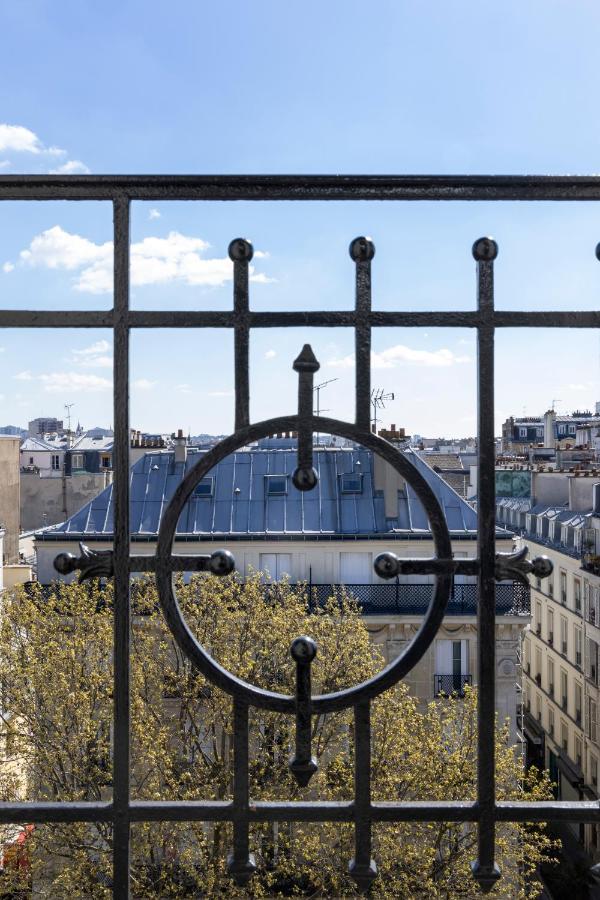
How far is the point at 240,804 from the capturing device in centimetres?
205

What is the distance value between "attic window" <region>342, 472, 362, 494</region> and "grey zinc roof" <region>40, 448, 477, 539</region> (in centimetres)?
12

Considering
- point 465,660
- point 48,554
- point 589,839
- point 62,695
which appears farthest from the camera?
point 589,839

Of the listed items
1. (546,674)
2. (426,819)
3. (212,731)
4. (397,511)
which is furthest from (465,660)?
(426,819)

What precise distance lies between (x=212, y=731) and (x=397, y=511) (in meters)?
9.33

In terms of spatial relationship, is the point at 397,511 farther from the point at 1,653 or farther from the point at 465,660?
the point at 1,653

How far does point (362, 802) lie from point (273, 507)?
20.5 meters

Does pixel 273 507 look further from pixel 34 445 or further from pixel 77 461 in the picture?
pixel 34 445

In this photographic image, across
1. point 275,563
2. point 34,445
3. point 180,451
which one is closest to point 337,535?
point 275,563

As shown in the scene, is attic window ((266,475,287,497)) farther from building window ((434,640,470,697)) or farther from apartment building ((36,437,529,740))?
building window ((434,640,470,697))

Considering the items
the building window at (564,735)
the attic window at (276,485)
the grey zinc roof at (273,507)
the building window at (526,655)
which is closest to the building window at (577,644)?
the building window at (564,735)

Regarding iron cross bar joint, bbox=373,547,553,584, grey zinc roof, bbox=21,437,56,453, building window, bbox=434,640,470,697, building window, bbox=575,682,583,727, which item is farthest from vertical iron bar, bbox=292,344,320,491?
grey zinc roof, bbox=21,437,56,453

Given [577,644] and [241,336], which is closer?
[241,336]

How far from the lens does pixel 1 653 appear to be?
15.5m

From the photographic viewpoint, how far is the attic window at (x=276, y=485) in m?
22.9
